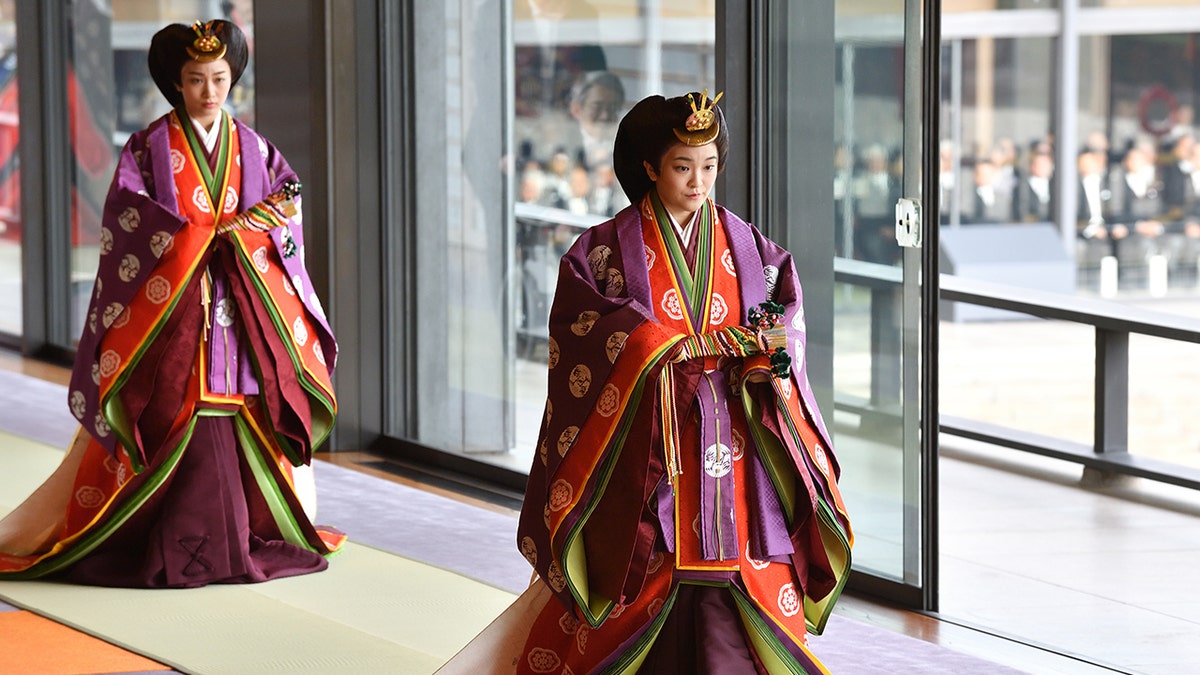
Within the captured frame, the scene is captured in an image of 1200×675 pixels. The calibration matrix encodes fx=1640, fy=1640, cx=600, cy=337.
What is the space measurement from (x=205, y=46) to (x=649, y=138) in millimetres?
1638

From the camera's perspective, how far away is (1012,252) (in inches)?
519

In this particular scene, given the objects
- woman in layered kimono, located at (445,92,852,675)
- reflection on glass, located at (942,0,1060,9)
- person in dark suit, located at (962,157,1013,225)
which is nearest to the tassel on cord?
woman in layered kimono, located at (445,92,852,675)

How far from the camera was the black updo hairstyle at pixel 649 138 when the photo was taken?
116 inches

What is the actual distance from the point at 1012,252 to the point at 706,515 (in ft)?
35.3

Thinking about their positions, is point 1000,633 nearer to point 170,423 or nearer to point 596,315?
point 596,315

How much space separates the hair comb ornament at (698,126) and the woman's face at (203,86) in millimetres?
1668

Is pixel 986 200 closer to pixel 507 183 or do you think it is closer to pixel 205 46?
pixel 507 183

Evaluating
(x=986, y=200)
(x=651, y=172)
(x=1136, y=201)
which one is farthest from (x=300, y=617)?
(x=1136, y=201)

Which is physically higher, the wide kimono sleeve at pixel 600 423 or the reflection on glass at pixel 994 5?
the reflection on glass at pixel 994 5

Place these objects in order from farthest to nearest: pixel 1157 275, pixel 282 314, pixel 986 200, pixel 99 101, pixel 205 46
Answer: pixel 986 200 < pixel 1157 275 < pixel 99 101 < pixel 282 314 < pixel 205 46

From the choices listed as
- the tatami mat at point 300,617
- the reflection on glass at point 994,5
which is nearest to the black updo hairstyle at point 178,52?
the tatami mat at point 300,617

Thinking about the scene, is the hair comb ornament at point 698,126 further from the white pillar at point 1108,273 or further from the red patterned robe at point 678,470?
the white pillar at point 1108,273

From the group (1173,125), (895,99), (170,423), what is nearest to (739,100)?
(895,99)

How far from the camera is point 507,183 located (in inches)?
226
